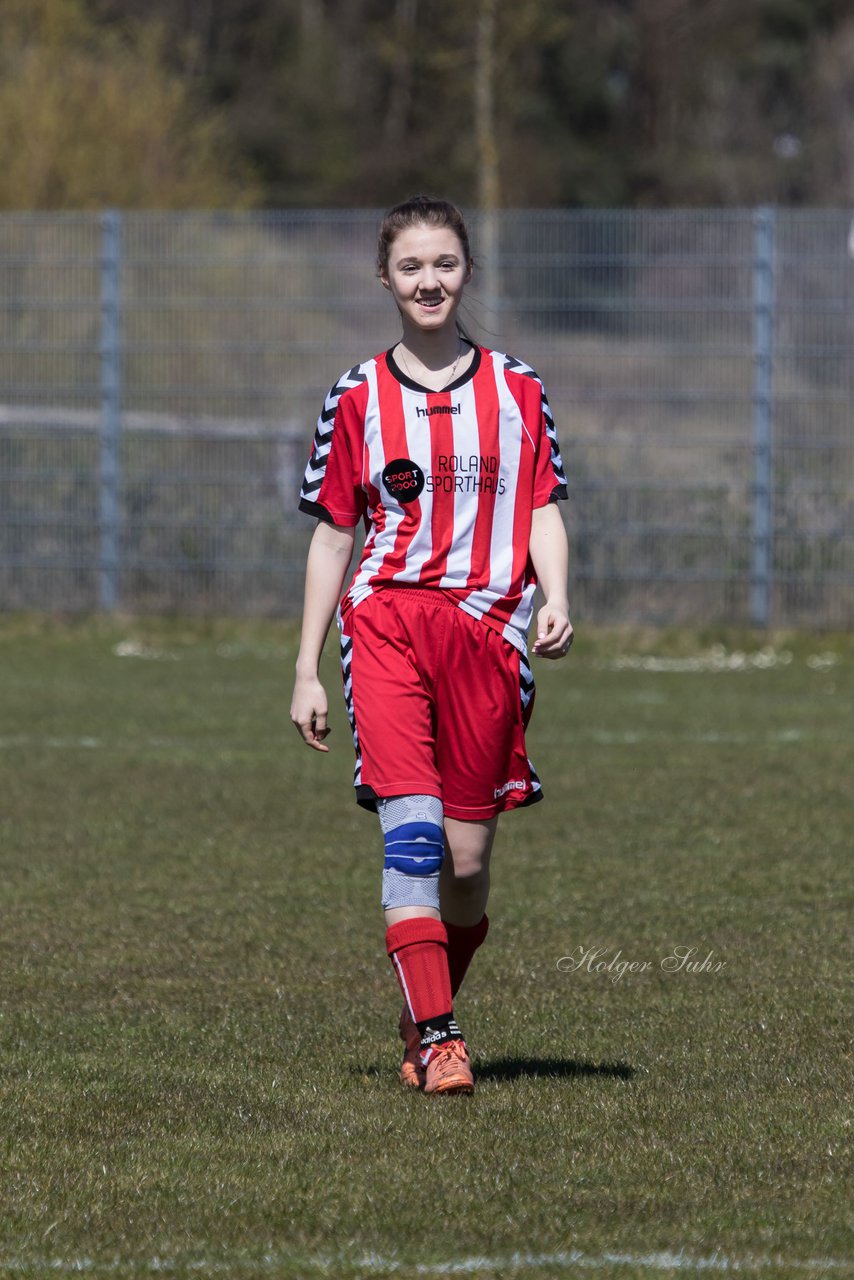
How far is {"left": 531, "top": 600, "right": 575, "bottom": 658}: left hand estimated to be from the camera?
→ 194 inches

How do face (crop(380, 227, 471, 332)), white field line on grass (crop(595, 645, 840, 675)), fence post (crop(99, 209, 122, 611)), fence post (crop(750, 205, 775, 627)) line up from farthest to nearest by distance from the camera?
fence post (crop(99, 209, 122, 611)) < fence post (crop(750, 205, 775, 627)) < white field line on grass (crop(595, 645, 840, 675)) < face (crop(380, 227, 471, 332))

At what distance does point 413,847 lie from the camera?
4.95 metres

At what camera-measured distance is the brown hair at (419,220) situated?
5.14 meters

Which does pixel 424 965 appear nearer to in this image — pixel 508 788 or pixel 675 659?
pixel 508 788

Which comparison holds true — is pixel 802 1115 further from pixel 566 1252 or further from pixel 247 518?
pixel 247 518

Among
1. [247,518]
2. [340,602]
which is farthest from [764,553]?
[340,602]

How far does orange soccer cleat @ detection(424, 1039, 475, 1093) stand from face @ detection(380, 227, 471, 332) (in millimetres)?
1508

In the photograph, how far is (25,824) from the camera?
8.99 meters

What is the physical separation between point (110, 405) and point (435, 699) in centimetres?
1319

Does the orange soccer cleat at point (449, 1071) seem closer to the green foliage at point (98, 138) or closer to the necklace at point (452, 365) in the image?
the necklace at point (452, 365)

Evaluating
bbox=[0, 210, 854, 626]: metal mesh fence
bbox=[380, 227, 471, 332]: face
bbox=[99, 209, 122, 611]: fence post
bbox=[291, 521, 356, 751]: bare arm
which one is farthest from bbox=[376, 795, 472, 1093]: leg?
bbox=[99, 209, 122, 611]: fence post

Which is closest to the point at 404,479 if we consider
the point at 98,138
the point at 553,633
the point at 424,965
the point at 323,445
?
the point at 323,445

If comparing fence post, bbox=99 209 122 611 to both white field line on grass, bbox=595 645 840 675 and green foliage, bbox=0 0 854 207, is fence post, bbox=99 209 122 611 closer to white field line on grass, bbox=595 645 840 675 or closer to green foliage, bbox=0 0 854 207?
white field line on grass, bbox=595 645 840 675

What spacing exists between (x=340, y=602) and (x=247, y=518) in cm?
1246
